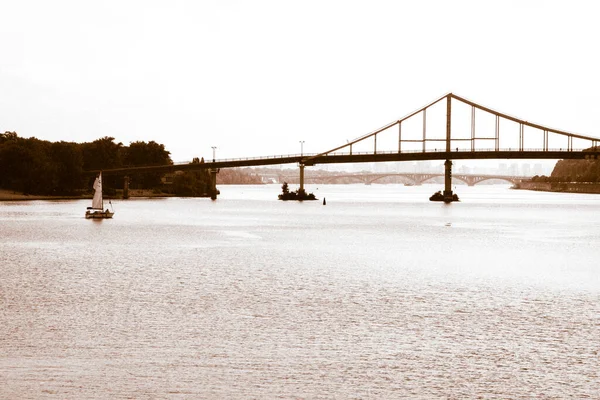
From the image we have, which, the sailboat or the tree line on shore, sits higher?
the tree line on shore

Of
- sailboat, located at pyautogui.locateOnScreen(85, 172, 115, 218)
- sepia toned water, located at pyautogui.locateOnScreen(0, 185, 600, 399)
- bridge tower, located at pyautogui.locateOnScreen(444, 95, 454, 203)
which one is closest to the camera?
sepia toned water, located at pyautogui.locateOnScreen(0, 185, 600, 399)

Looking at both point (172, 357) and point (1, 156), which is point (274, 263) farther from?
point (1, 156)

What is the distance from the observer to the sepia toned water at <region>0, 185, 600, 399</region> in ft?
53.2

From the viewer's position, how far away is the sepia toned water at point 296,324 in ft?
53.2

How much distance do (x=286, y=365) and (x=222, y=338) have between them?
362 cm

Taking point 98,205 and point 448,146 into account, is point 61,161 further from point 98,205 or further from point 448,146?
point 448,146

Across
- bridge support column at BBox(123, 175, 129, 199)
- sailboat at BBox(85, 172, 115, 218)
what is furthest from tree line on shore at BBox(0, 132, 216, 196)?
sailboat at BBox(85, 172, 115, 218)

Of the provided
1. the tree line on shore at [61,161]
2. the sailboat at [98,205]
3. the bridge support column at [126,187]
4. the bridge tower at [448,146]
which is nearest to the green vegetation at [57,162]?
the tree line on shore at [61,161]

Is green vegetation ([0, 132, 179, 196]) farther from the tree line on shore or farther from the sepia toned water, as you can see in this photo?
the sepia toned water


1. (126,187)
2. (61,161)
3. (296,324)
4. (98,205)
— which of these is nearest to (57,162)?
(61,161)

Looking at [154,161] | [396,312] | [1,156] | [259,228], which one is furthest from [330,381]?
[154,161]

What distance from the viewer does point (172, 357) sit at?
60.4ft

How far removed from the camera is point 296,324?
915 inches

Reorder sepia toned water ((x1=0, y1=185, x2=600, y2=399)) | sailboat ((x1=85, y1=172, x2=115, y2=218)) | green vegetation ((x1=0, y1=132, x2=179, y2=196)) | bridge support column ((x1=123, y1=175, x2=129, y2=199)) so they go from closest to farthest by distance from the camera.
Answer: sepia toned water ((x1=0, y1=185, x2=600, y2=399))
sailboat ((x1=85, y1=172, x2=115, y2=218))
green vegetation ((x1=0, y1=132, x2=179, y2=196))
bridge support column ((x1=123, y1=175, x2=129, y2=199))
